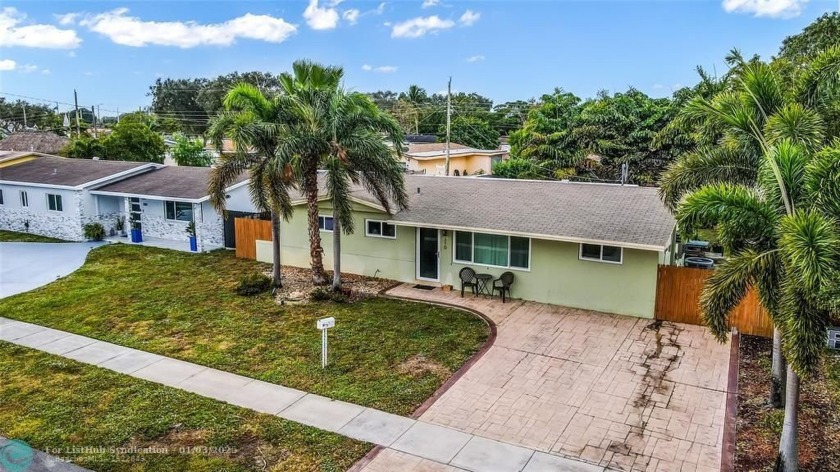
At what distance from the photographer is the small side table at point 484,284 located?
51.6ft

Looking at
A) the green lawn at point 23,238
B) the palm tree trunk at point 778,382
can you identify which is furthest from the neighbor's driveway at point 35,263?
the palm tree trunk at point 778,382

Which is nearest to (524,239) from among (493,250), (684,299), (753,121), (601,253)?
(493,250)

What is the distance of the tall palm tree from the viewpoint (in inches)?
237

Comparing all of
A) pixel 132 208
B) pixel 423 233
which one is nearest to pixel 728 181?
pixel 423 233

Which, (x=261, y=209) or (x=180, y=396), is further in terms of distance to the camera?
(x=261, y=209)

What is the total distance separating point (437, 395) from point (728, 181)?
6.09m

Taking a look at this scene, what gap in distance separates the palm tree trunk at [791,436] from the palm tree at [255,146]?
36.4ft

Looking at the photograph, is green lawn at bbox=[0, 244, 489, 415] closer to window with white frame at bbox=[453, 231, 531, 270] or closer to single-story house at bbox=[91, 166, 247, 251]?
window with white frame at bbox=[453, 231, 531, 270]

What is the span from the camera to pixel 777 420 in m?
8.80

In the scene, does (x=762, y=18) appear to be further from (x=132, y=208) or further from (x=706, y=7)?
(x=132, y=208)

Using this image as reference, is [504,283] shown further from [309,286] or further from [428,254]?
[309,286]

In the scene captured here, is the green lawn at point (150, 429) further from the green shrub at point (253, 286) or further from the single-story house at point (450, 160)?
the single-story house at point (450, 160)

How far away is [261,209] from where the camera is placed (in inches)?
637

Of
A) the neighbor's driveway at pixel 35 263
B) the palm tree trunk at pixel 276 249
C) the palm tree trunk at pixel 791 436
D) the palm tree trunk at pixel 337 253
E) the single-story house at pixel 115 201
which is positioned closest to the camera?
the palm tree trunk at pixel 791 436
